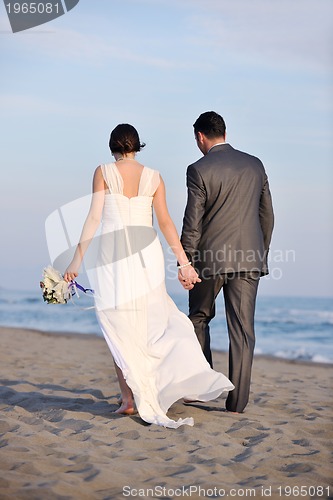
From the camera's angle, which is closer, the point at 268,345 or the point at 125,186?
the point at 125,186

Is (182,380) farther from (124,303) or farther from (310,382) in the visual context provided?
(310,382)

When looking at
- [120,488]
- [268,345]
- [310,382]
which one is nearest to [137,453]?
[120,488]

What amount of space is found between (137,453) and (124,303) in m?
1.32

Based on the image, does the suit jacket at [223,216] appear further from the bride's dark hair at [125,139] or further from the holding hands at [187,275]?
the bride's dark hair at [125,139]

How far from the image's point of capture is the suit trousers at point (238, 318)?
18.4 feet

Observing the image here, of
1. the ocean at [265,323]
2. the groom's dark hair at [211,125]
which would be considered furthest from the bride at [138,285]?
the ocean at [265,323]

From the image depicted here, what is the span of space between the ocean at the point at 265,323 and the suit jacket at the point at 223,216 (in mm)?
8206

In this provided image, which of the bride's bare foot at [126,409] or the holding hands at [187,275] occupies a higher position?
the holding hands at [187,275]

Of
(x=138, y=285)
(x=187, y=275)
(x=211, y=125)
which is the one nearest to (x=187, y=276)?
(x=187, y=275)

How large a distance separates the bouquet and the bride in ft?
0.21

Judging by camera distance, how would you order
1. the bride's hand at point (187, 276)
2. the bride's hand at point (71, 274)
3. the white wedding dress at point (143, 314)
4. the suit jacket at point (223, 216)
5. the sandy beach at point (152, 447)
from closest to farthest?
the sandy beach at point (152, 447) < the white wedding dress at point (143, 314) < the bride's hand at point (71, 274) < the bride's hand at point (187, 276) < the suit jacket at point (223, 216)

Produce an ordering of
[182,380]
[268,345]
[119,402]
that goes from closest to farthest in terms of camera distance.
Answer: [182,380]
[119,402]
[268,345]

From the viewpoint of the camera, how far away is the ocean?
17.2 meters

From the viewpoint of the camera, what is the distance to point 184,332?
17.6ft
